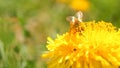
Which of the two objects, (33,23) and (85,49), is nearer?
(85,49)

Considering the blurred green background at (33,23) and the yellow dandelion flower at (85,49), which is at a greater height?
the blurred green background at (33,23)

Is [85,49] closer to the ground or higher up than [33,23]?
closer to the ground

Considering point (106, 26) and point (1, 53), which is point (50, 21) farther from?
point (106, 26)

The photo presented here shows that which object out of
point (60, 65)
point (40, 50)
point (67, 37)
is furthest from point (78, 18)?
point (40, 50)

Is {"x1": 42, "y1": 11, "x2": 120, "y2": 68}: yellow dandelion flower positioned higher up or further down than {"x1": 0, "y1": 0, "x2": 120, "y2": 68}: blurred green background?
further down

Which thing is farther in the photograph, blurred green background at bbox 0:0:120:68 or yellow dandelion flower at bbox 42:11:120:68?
blurred green background at bbox 0:0:120:68
